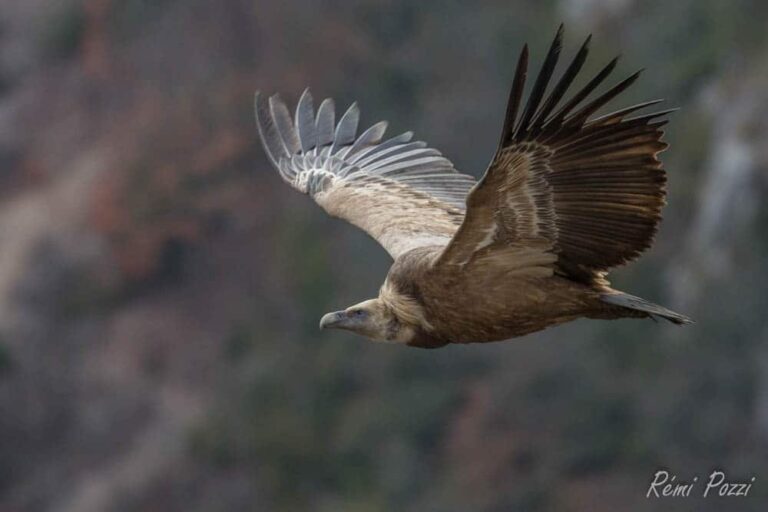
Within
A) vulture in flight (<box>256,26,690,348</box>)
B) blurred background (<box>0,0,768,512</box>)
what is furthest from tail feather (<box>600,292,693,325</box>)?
blurred background (<box>0,0,768,512</box>)

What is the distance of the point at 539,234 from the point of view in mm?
8320

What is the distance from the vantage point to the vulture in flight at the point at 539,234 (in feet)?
25.9

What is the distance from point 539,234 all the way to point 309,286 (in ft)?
73.8

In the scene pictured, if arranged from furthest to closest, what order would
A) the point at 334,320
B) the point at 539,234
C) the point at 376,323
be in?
the point at 334,320 → the point at 376,323 → the point at 539,234

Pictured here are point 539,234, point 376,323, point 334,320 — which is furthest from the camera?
point 334,320

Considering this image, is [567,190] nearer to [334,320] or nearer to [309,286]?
[334,320]

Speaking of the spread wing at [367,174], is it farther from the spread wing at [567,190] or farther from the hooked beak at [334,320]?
the spread wing at [567,190]

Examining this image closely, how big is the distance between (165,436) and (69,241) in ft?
16.1

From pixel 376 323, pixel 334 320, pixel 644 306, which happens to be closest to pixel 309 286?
pixel 334 320

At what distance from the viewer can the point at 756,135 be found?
2597 centimetres

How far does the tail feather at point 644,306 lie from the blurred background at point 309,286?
15025mm

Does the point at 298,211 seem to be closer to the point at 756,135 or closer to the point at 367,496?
the point at 367,496

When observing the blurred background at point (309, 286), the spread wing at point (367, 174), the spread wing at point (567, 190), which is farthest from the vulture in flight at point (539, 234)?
the blurred background at point (309, 286)

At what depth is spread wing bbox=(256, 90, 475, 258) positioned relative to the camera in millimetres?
10422
